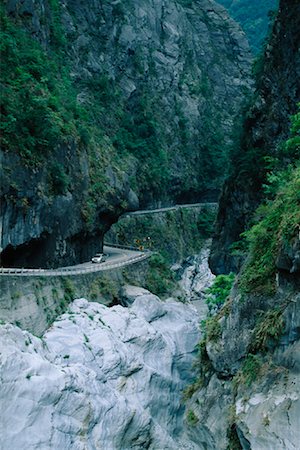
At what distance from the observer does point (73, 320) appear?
24.1 meters

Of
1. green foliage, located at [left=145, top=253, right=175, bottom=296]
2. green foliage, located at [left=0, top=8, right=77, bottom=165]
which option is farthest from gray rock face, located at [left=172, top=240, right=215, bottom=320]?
green foliage, located at [left=0, top=8, right=77, bottom=165]

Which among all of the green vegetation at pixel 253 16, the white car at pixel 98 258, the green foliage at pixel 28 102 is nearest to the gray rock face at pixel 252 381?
the green foliage at pixel 28 102

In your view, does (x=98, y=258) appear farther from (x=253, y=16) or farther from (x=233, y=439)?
(x=253, y=16)

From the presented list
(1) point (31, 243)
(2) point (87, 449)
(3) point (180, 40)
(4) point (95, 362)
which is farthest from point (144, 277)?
(3) point (180, 40)

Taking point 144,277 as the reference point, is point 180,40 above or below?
above

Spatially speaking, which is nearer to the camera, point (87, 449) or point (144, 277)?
point (87, 449)

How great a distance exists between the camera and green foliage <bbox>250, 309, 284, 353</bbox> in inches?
431

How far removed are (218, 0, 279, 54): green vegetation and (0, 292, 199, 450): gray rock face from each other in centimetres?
9500

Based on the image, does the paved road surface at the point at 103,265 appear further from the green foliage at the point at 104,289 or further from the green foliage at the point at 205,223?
the green foliage at the point at 205,223

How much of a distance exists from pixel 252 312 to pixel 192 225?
55308 millimetres

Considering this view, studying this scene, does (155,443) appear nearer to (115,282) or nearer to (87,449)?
(87,449)

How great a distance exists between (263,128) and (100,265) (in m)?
13.4

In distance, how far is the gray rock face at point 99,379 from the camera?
16141 millimetres

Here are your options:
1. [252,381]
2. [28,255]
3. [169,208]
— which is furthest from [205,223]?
[252,381]
